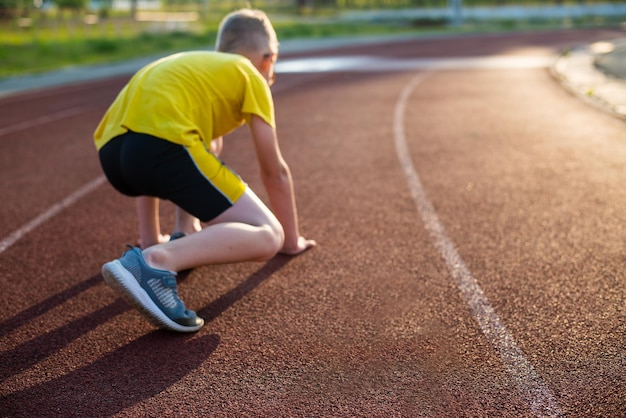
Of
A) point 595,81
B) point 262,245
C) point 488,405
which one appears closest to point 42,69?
point 595,81

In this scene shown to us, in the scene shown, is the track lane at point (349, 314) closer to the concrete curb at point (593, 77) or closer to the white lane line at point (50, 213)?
the white lane line at point (50, 213)

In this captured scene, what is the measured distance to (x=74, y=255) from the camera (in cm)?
520

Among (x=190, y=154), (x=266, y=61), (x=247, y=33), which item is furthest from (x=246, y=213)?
(x=247, y=33)

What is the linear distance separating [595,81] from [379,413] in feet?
43.0

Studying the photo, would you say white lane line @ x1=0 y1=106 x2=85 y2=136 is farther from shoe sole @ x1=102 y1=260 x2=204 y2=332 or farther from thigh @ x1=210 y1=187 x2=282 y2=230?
shoe sole @ x1=102 y1=260 x2=204 y2=332

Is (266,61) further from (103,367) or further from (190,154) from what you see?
(103,367)

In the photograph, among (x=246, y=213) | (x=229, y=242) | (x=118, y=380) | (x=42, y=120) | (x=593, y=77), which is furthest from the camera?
(x=593, y=77)

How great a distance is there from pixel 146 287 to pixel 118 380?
0.47 meters

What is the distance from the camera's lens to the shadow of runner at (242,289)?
161 inches

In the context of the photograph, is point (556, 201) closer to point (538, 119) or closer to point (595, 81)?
point (538, 119)

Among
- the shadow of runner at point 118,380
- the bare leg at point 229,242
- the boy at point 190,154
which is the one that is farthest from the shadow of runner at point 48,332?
the bare leg at point 229,242

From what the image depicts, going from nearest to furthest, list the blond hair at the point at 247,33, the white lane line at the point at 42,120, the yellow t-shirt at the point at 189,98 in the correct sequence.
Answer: the yellow t-shirt at the point at 189,98 → the blond hair at the point at 247,33 → the white lane line at the point at 42,120

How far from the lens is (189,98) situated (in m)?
3.87

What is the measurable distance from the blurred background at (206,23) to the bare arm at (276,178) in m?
13.5
